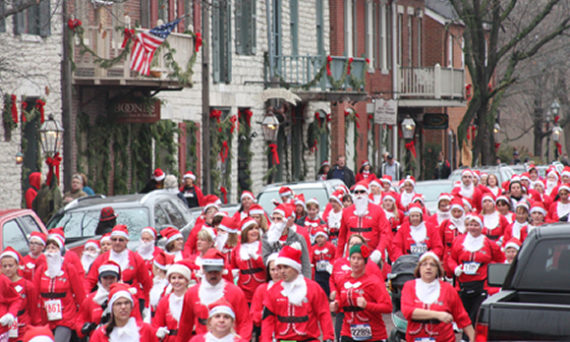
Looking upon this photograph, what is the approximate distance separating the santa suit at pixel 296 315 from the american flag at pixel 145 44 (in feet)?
48.2

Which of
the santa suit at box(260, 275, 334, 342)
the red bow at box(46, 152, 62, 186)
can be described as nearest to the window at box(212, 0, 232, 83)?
the red bow at box(46, 152, 62, 186)

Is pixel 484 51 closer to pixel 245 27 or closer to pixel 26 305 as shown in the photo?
pixel 245 27

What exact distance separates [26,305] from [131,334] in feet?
8.48

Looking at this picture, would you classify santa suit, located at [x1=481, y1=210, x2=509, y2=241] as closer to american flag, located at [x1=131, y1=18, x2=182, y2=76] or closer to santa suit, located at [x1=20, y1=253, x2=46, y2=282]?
santa suit, located at [x1=20, y1=253, x2=46, y2=282]

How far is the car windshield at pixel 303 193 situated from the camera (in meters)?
21.5

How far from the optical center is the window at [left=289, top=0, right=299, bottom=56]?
1454 inches

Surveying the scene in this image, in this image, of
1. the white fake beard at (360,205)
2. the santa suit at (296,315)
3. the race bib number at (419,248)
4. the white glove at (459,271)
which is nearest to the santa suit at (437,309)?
the santa suit at (296,315)

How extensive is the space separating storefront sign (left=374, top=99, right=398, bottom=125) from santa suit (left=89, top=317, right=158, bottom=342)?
32.6 meters

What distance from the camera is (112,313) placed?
9648 millimetres

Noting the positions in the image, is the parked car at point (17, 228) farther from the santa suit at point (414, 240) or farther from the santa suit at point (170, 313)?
the santa suit at point (414, 240)

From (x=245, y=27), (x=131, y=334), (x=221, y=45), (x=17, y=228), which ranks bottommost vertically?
(x=131, y=334)

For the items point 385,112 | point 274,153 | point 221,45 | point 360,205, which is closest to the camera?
point 360,205

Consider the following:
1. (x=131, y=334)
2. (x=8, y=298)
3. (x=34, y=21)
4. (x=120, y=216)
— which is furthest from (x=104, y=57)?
(x=131, y=334)

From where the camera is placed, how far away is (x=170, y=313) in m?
10.8
